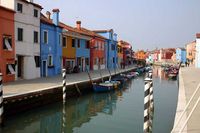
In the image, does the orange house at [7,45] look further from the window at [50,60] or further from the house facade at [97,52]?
the house facade at [97,52]

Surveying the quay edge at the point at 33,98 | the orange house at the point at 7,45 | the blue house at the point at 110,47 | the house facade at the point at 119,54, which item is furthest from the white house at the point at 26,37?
the house facade at the point at 119,54

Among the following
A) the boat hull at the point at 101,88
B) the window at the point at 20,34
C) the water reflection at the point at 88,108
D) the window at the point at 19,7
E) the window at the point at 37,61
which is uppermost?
the window at the point at 19,7

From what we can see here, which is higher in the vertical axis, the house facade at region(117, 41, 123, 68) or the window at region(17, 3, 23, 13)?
the window at region(17, 3, 23, 13)

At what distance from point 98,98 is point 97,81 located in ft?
15.4

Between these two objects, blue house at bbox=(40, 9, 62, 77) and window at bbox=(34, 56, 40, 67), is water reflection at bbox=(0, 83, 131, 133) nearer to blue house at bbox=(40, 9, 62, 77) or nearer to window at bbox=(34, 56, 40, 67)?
window at bbox=(34, 56, 40, 67)

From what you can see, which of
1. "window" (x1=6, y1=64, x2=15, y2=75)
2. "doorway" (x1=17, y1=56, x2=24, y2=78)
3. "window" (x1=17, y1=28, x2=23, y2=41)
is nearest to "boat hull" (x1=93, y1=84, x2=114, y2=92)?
"doorway" (x1=17, y1=56, x2=24, y2=78)

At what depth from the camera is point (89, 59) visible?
1826 inches

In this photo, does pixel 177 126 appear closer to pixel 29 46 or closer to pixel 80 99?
pixel 80 99

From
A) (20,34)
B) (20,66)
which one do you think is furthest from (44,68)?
(20,34)

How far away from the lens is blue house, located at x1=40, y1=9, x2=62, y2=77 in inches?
1195

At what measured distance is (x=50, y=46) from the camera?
32062 mm

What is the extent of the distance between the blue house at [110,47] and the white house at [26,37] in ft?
97.6

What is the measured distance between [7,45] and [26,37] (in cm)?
339

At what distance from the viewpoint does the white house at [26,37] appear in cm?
2542
